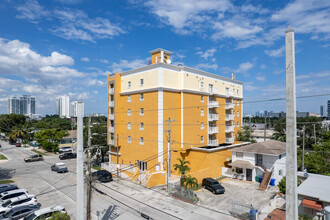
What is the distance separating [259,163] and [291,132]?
27.1 m

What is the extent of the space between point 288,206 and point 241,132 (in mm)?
41215

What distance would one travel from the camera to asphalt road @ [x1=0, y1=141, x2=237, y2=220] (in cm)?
1859

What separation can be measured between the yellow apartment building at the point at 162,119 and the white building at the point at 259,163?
273cm

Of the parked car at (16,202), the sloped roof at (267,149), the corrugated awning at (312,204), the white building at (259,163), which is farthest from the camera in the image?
the sloped roof at (267,149)

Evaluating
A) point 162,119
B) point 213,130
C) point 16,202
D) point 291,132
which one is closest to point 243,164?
point 213,130

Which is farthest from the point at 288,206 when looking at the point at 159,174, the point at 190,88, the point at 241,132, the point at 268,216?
the point at 241,132

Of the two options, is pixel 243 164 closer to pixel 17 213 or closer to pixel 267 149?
pixel 267 149

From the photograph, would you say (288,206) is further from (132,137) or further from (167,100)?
(132,137)

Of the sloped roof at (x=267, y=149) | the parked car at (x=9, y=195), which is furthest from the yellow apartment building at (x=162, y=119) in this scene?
the parked car at (x=9, y=195)

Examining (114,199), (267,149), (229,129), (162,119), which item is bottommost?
(114,199)

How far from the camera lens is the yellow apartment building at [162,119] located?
98.7 ft

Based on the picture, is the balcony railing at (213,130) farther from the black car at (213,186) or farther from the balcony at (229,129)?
the black car at (213,186)

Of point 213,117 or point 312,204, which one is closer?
point 312,204

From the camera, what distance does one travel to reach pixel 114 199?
2238 cm
